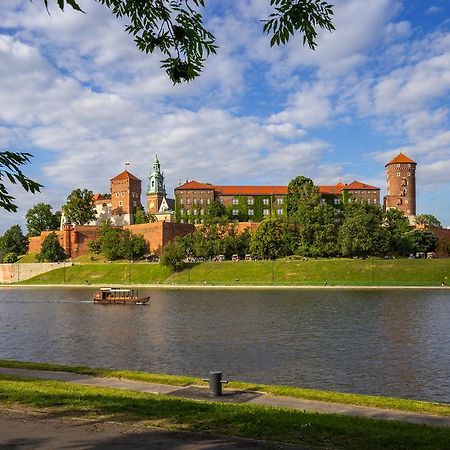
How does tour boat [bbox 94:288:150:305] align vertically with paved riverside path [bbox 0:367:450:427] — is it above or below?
below

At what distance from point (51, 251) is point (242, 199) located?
37.4m

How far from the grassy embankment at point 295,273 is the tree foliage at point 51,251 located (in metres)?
14.5

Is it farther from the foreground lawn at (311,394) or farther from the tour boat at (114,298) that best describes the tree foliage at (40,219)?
the foreground lawn at (311,394)

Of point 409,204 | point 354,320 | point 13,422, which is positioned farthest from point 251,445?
point 409,204

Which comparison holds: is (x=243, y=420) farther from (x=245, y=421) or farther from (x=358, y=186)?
(x=358, y=186)

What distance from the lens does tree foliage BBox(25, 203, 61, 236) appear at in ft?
388

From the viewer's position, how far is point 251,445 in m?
7.17

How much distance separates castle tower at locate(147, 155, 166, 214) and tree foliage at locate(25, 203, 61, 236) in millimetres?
23034

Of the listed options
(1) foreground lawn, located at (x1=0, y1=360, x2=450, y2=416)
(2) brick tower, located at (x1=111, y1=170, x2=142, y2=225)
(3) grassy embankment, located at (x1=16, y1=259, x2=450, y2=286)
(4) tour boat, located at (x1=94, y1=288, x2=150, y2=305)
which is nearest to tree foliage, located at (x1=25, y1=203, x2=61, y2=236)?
(2) brick tower, located at (x1=111, y1=170, x2=142, y2=225)

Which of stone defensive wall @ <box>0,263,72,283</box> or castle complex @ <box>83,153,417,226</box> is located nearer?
stone defensive wall @ <box>0,263,72,283</box>

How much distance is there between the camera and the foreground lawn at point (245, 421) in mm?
7594

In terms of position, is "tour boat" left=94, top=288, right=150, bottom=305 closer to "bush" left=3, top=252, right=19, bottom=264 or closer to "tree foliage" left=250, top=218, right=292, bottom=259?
"tree foliage" left=250, top=218, right=292, bottom=259

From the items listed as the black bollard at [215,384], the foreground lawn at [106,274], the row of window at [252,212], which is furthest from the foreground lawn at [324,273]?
the black bollard at [215,384]

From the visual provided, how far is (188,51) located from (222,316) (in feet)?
108
